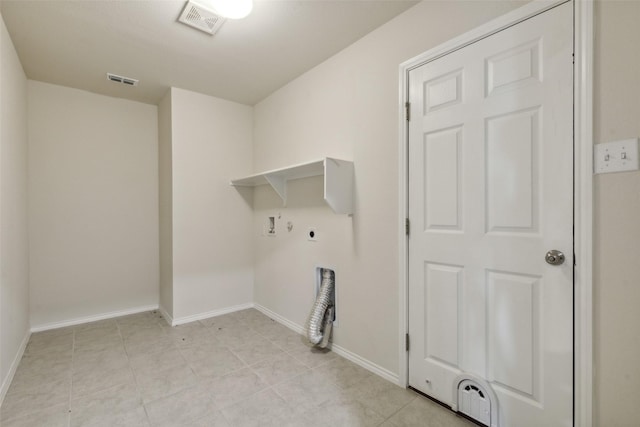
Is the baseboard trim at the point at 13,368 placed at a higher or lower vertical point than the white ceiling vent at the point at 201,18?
lower

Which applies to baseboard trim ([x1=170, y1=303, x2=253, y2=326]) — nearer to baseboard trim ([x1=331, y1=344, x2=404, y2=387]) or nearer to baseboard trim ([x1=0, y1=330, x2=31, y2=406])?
baseboard trim ([x1=0, y1=330, x2=31, y2=406])

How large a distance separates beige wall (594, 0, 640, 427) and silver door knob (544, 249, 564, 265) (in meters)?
0.11

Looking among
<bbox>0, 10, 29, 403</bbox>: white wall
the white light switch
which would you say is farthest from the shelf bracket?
the white light switch

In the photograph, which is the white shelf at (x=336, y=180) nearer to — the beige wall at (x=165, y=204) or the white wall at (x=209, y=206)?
the white wall at (x=209, y=206)

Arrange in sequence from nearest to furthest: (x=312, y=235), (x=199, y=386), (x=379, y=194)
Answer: (x=199, y=386) → (x=379, y=194) → (x=312, y=235)

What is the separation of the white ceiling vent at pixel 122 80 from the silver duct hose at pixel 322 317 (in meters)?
2.68

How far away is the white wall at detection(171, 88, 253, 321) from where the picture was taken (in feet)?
10.4

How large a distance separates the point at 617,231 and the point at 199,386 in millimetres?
2407

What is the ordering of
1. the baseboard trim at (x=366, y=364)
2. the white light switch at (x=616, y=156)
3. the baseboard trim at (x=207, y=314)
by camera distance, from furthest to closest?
the baseboard trim at (x=207, y=314), the baseboard trim at (x=366, y=364), the white light switch at (x=616, y=156)

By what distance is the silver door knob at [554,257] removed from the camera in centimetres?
134

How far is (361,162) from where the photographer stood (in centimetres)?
225

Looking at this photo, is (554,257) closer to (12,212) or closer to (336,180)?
(336,180)

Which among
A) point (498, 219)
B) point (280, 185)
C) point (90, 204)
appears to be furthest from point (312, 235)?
point (90, 204)

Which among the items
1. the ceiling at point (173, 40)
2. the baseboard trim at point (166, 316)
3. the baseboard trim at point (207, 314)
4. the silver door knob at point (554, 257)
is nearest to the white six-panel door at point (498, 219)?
the silver door knob at point (554, 257)
